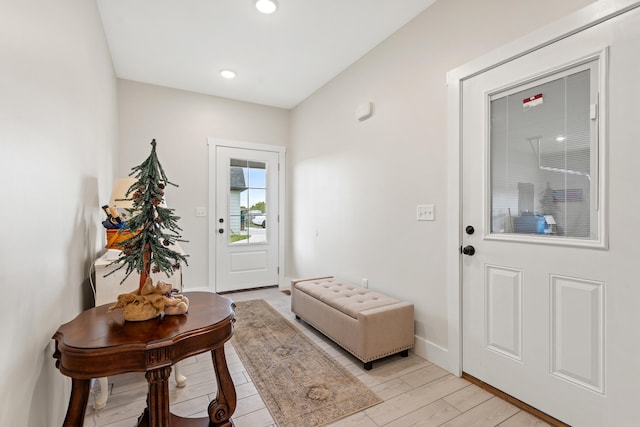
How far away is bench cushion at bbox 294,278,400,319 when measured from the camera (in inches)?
90.3

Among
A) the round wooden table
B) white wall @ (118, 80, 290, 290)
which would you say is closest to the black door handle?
the round wooden table

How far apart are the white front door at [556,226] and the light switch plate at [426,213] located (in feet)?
0.78

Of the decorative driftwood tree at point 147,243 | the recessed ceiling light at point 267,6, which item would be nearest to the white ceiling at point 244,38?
the recessed ceiling light at point 267,6

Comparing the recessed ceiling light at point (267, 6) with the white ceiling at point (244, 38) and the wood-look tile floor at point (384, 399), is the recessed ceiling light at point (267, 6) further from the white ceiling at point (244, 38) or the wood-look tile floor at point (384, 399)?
the wood-look tile floor at point (384, 399)

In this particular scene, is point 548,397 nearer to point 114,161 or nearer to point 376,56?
point 376,56

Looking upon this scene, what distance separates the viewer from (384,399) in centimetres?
182

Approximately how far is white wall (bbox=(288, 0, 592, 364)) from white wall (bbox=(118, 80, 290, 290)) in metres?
1.39

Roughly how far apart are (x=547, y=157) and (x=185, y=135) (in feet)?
12.6

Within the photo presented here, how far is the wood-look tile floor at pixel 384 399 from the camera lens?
163 centimetres

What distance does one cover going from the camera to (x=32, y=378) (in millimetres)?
1071

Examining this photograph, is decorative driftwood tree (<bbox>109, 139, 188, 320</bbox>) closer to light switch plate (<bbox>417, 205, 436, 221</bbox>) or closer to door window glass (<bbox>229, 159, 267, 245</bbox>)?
light switch plate (<bbox>417, 205, 436, 221</bbox>)

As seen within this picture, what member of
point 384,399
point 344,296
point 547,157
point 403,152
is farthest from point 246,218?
point 547,157

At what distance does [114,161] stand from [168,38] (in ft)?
4.79

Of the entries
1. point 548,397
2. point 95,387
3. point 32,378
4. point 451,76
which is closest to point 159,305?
point 32,378
